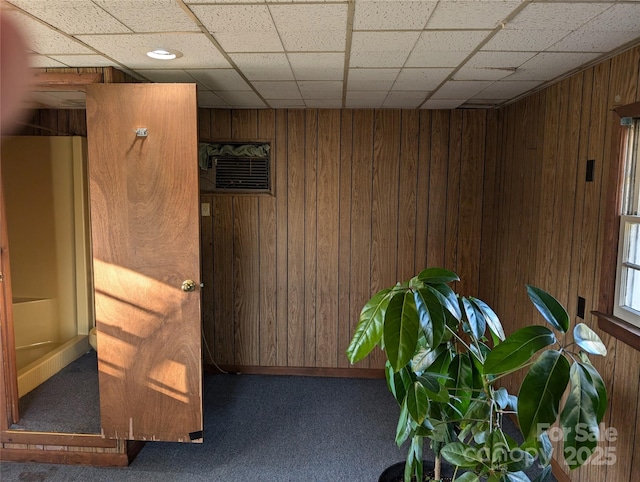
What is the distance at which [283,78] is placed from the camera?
246 centimetres

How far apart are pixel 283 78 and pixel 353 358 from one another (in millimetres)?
1712

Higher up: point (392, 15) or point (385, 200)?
point (392, 15)

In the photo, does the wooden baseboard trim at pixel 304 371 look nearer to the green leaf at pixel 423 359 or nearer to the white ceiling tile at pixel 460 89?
the green leaf at pixel 423 359

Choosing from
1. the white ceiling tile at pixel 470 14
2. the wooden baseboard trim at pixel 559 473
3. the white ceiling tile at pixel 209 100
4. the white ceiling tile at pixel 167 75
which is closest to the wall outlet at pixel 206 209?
the white ceiling tile at pixel 209 100

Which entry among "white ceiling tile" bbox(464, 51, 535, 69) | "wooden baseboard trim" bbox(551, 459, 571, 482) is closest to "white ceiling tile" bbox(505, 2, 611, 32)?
"white ceiling tile" bbox(464, 51, 535, 69)

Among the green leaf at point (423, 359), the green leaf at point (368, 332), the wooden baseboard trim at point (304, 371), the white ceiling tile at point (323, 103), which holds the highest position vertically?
the white ceiling tile at point (323, 103)

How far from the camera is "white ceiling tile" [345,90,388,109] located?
2840 mm

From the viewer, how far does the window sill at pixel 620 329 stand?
1728 mm

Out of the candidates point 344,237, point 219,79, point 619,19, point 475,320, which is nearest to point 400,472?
point 475,320

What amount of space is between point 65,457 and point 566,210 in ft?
10.6

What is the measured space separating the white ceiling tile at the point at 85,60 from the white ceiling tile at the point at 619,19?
223 cm

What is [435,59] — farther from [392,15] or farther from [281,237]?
[281,237]

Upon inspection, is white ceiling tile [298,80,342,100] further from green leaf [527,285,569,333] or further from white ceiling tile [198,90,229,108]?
green leaf [527,285,569,333]

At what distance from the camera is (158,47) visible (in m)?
1.93
